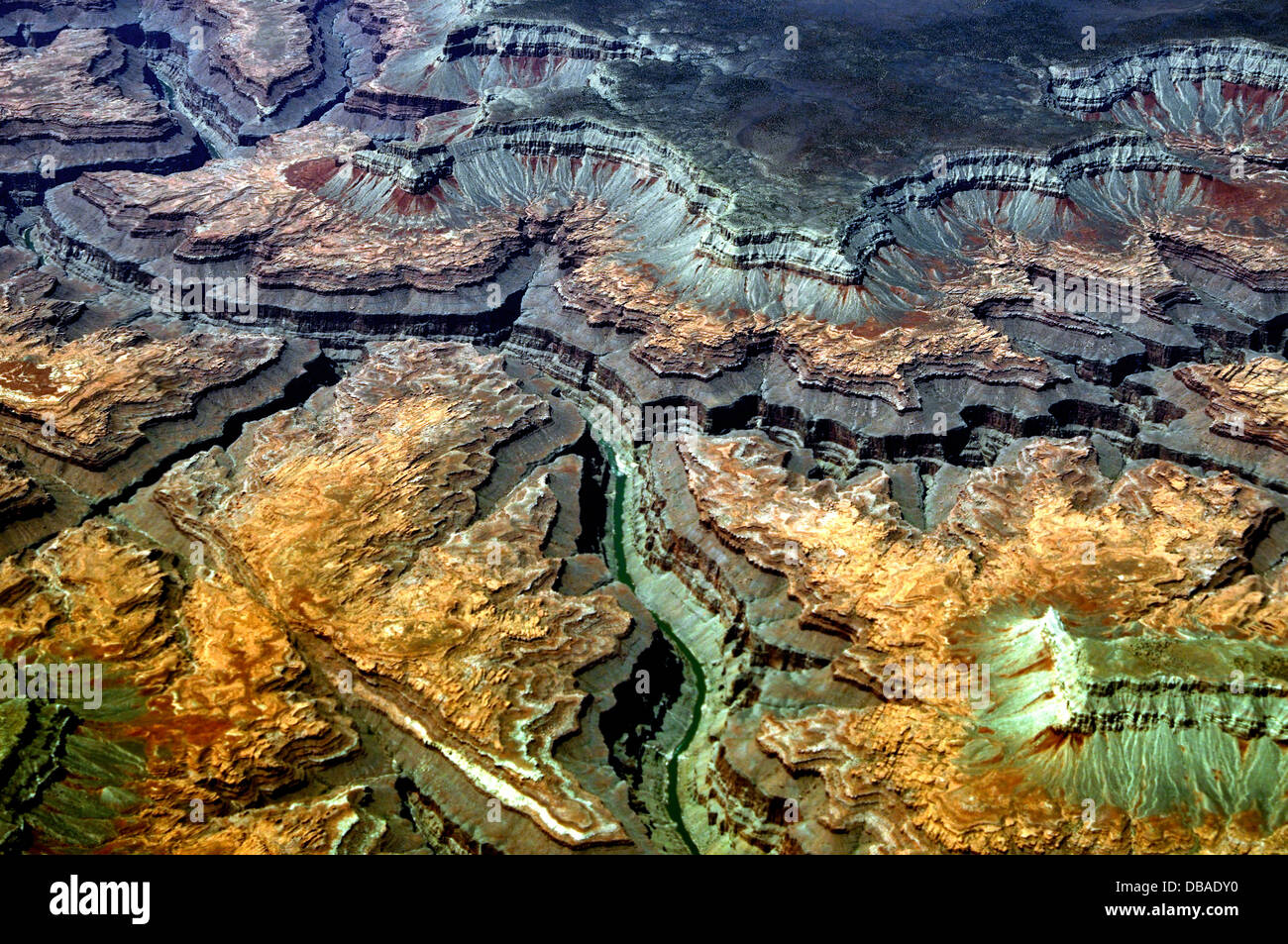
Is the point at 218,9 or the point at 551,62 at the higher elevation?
the point at 218,9

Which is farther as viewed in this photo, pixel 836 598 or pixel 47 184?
pixel 47 184

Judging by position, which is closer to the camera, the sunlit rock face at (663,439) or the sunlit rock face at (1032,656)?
the sunlit rock face at (1032,656)

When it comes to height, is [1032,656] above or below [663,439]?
below

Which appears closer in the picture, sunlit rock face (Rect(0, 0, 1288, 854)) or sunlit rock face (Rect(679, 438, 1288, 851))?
sunlit rock face (Rect(679, 438, 1288, 851))

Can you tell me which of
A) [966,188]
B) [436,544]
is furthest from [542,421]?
[966,188]

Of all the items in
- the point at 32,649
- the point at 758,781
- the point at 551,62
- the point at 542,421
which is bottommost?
the point at 758,781

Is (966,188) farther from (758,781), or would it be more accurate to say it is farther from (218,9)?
(218,9)

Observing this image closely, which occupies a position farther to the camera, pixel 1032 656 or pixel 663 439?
pixel 663 439

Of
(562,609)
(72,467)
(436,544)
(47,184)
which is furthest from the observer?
(47,184)
